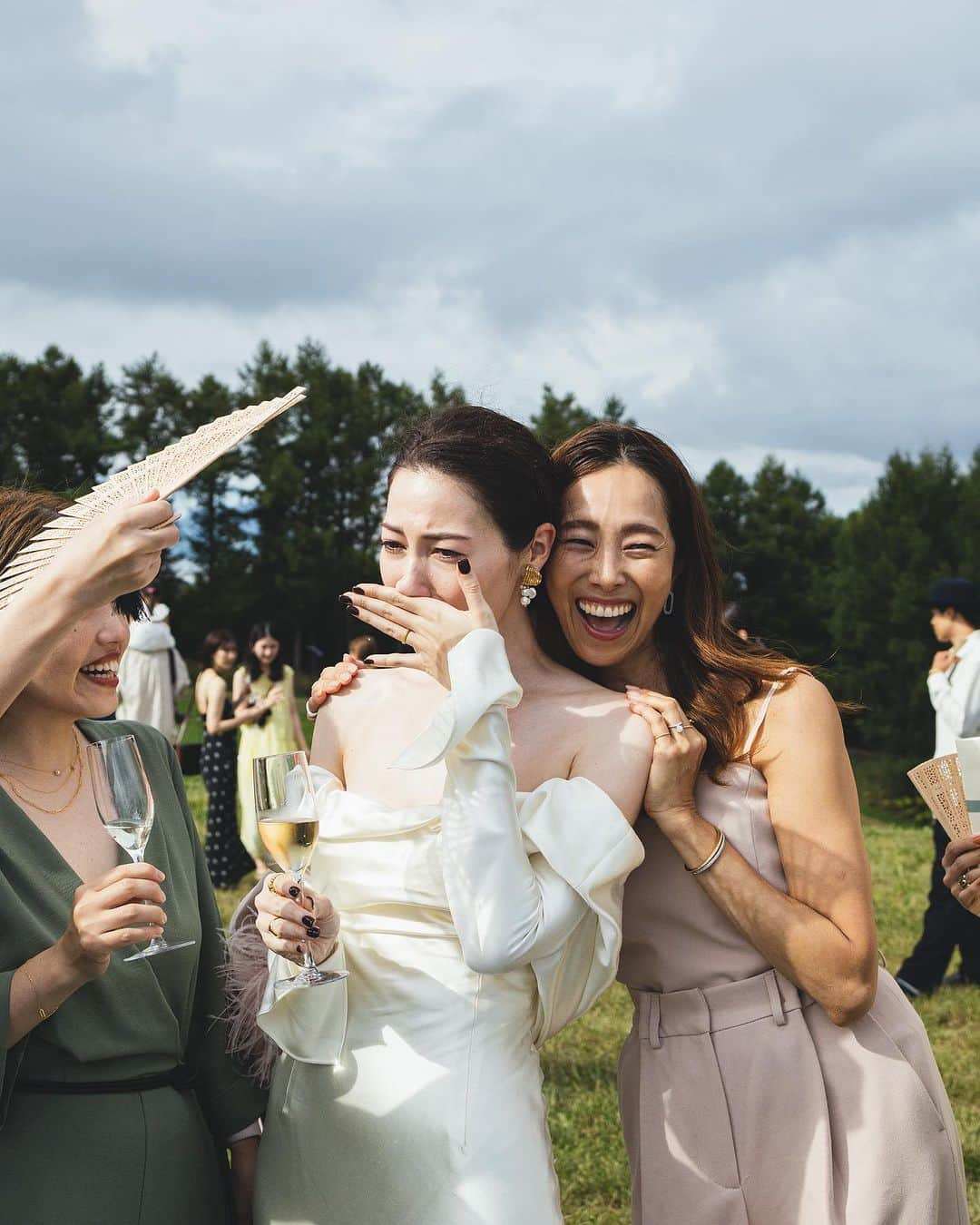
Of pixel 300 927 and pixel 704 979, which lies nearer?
pixel 300 927

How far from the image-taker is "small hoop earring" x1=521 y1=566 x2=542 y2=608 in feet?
10.4

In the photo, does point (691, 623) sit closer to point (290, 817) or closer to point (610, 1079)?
point (290, 817)

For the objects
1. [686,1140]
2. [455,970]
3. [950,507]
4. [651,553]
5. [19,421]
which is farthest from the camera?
[19,421]

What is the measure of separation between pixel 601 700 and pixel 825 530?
39956mm

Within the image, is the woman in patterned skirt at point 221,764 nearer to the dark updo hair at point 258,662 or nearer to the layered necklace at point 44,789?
the dark updo hair at point 258,662

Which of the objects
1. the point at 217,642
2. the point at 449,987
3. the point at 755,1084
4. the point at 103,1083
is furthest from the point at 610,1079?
the point at 217,642

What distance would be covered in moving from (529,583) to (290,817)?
100 cm

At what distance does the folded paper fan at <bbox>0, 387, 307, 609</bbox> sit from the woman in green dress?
136 millimetres

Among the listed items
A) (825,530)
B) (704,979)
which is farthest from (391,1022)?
(825,530)

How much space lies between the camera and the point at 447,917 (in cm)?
271

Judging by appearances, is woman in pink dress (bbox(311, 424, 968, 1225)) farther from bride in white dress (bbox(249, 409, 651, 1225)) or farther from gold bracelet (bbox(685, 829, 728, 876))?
bride in white dress (bbox(249, 409, 651, 1225))

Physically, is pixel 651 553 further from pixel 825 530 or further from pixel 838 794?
pixel 825 530

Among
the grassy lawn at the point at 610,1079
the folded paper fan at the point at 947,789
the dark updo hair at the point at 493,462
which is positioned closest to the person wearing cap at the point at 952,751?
the grassy lawn at the point at 610,1079

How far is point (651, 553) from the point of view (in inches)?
125
